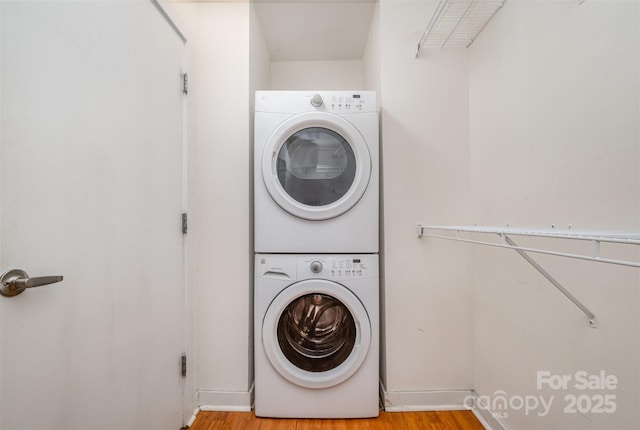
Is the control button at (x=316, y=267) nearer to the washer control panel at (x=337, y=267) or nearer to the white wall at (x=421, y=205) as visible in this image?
the washer control panel at (x=337, y=267)

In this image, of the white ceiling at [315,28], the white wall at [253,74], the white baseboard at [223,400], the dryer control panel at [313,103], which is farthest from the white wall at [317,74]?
the white baseboard at [223,400]

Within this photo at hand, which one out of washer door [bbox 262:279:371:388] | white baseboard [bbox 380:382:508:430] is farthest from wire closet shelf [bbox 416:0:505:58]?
white baseboard [bbox 380:382:508:430]

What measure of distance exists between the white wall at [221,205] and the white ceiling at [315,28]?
36cm

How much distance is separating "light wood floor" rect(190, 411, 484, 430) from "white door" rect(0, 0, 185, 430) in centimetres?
25

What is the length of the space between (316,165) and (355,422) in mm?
1432

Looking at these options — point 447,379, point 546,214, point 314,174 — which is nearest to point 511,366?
point 447,379

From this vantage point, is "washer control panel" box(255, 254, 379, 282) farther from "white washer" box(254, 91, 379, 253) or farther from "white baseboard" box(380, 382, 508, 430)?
"white baseboard" box(380, 382, 508, 430)

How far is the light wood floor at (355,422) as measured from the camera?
1452mm

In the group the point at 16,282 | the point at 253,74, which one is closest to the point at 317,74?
the point at 253,74

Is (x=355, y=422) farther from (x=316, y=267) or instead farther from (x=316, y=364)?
(x=316, y=267)

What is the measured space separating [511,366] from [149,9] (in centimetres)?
232

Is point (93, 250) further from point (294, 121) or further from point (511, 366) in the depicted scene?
point (511, 366)

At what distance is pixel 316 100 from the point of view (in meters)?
1.51

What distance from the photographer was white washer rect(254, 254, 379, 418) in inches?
57.8
